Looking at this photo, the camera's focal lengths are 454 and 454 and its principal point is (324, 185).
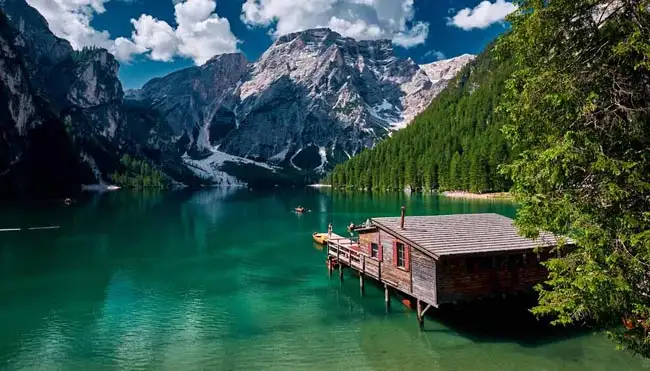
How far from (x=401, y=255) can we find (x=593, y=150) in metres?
18.2

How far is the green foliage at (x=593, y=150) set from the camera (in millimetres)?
12922

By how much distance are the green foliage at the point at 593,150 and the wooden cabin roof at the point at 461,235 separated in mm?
11260

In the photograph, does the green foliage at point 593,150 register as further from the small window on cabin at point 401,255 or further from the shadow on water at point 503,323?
the small window on cabin at point 401,255

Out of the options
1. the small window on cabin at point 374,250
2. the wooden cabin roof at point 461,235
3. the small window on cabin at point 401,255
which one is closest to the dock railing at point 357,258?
the small window on cabin at point 374,250

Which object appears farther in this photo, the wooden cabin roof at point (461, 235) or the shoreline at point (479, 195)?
the shoreline at point (479, 195)

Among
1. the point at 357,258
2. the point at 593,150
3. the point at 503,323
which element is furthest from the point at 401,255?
the point at 593,150

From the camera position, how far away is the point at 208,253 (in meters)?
58.8

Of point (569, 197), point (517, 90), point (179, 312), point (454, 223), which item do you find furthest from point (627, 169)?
point (179, 312)

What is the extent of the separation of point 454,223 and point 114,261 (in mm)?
40195

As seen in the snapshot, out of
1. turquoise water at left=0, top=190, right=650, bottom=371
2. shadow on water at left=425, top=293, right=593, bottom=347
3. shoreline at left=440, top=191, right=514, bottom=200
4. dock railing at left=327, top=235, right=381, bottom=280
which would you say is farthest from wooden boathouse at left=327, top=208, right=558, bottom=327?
shoreline at left=440, top=191, right=514, bottom=200

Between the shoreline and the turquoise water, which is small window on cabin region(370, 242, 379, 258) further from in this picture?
the shoreline

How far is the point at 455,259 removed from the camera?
87.3ft

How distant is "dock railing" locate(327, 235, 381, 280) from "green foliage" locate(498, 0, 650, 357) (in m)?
19.3

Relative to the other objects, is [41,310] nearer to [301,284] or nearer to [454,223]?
[301,284]
